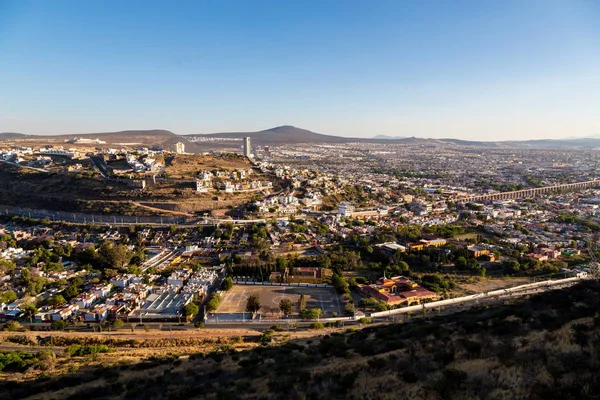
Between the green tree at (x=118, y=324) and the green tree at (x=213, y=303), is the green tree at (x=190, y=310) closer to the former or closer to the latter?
the green tree at (x=213, y=303)

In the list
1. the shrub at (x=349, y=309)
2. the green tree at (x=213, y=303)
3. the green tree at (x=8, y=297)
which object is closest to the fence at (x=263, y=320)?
the shrub at (x=349, y=309)

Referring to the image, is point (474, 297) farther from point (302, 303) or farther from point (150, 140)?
point (150, 140)

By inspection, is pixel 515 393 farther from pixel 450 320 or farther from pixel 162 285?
pixel 162 285

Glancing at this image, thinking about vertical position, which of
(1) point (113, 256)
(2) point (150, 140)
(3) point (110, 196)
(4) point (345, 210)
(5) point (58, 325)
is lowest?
(5) point (58, 325)

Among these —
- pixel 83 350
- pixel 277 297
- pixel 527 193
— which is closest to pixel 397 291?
pixel 277 297

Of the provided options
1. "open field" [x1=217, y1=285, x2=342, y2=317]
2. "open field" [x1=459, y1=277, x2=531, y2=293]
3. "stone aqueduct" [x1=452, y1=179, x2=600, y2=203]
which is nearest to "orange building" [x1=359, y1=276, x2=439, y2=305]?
"open field" [x1=217, y1=285, x2=342, y2=317]

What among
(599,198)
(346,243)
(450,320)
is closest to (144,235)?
(346,243)
